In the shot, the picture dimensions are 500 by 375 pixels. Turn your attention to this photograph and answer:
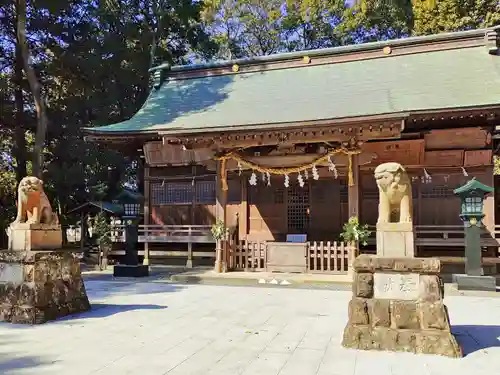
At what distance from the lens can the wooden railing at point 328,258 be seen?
10.9 meters

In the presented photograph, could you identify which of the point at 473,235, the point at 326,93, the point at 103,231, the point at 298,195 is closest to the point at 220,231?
the point at 298,195

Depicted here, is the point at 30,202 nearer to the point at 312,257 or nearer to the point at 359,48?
the point at 312,257

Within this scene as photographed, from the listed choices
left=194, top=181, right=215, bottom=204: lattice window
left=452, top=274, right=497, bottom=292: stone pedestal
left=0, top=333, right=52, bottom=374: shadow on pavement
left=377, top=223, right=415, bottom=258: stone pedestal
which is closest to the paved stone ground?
left=0, top=333, right=52, bottom=374: shadow on pavement

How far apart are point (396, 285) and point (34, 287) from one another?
16.2ft

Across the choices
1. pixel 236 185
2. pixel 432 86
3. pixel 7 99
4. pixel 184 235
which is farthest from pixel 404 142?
pixel 7 99

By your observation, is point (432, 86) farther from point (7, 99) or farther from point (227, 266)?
point (7, 99)

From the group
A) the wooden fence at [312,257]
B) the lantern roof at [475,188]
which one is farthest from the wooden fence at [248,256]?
the lantern roof at [475,188]

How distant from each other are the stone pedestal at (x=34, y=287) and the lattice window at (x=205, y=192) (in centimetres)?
779

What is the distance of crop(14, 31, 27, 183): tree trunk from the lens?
17.3 m

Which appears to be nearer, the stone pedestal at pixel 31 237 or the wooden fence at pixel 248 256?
the stone pedestal at pixel 31 237

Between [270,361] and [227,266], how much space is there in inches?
287

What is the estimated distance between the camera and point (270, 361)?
443cm

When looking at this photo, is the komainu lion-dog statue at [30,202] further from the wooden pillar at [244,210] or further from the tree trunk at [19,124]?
the tree trunk at [19,124]

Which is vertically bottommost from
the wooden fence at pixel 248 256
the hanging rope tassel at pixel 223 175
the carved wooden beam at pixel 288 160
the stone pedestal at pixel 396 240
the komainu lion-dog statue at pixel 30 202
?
the wooden fence at pixel 248 256
